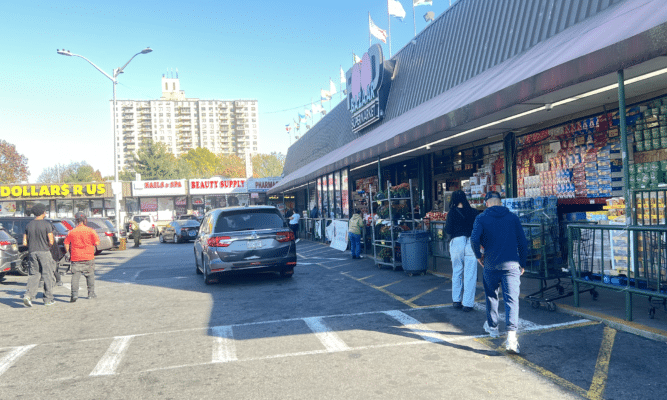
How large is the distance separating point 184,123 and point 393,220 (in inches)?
5989

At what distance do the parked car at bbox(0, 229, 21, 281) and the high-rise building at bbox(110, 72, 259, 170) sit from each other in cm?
13704

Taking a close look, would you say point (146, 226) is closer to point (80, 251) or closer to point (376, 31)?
point (376, 31)

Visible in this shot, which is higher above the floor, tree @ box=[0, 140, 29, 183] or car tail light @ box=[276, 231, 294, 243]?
tree @ box=[0, 140, 29, 183]

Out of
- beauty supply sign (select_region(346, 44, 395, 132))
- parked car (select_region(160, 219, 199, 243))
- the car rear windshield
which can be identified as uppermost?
beauty supply sign (select_region(346, 44, 395, 132))

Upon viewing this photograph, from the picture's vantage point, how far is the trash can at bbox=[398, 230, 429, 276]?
34.9ft

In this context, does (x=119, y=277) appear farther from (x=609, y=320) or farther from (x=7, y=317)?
(x=609, y=320)

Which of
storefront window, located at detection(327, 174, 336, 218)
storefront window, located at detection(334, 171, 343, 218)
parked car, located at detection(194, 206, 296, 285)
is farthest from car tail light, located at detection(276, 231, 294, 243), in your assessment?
storefront window, located at detection(327, 174, 336, 218)

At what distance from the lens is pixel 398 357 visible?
16.8ft

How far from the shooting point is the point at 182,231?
1081 inches

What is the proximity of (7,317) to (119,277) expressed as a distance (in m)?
5.08

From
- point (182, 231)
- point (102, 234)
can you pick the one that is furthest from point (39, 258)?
point (182, 231)

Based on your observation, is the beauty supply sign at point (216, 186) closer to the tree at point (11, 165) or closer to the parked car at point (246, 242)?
the tree at point (11, 165)

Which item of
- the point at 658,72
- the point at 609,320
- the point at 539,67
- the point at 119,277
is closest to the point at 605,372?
the point at 609,320

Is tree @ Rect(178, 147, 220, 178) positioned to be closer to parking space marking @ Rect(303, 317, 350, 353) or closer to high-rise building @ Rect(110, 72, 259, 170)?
high-rise building @ Rect(110, 72, 259, 170)
